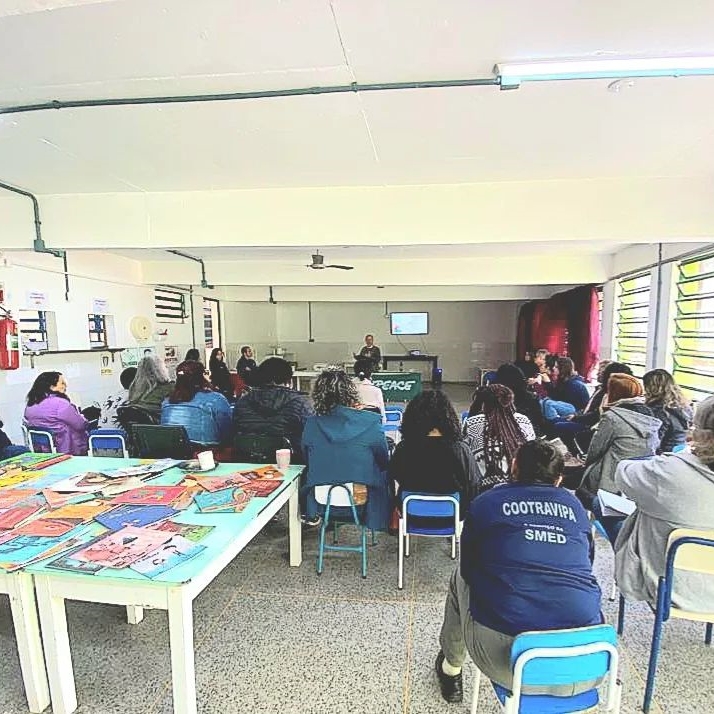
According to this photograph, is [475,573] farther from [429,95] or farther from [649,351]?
[649,351]

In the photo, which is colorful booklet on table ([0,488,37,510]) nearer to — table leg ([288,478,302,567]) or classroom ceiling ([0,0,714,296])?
table leg ([288,478,302,567])

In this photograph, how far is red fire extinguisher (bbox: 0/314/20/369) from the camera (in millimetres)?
4391

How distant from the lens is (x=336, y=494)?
9.35ft

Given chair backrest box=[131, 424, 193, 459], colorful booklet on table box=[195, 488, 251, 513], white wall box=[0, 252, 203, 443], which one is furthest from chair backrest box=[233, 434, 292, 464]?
white wall box=[0, 252, 203, 443]

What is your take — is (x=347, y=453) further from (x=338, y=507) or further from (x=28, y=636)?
(x=28, y=636)

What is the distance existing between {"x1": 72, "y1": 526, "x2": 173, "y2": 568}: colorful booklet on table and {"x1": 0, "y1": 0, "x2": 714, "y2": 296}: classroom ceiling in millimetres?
1668

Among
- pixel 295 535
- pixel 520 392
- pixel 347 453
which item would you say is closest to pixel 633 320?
pixel 520 392

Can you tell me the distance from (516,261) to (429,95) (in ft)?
15.9

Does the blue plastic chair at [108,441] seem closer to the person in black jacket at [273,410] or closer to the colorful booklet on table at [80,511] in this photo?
the person in black jacket at [273,410]

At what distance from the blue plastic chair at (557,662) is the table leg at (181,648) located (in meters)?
1.06

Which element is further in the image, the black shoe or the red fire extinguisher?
the red fire extinguisher

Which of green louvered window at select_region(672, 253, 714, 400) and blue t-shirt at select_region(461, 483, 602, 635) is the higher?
green louvered window at select_region(672, 253, 714, 400)

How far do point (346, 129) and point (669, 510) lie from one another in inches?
91.0

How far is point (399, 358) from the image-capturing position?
12.3m
